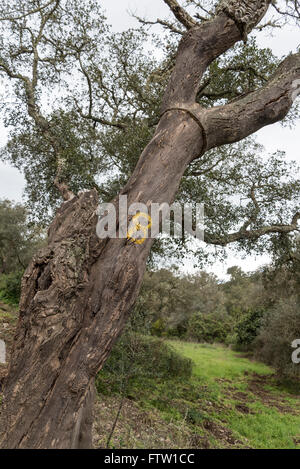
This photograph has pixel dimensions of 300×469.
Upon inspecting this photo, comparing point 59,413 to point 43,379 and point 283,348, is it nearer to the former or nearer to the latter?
point 43,379

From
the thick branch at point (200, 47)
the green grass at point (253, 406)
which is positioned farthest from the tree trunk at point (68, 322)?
the green grass at point (253, 406)

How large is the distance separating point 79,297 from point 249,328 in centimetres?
2039

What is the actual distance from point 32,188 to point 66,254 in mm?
6606

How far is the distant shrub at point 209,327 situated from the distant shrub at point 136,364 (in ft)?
42.6

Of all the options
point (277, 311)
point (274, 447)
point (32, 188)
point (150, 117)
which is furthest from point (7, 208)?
point (274, 447)

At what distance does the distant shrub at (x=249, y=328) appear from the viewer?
20.2 m

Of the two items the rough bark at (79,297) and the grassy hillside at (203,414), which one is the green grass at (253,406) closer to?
the grassy hillside at (203,414)

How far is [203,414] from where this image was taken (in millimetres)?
8039

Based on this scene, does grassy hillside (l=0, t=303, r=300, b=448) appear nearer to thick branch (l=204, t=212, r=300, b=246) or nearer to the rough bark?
the rough bark

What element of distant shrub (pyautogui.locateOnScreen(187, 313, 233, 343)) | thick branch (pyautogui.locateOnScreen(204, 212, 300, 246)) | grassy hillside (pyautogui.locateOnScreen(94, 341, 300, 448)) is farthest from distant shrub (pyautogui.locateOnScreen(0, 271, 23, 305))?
distant shrub (pyautogui.locateOnScreen(187, 313, 233, 343))

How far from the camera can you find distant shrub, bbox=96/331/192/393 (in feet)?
19.5

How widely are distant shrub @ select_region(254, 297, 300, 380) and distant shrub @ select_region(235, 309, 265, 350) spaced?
16.3 ft

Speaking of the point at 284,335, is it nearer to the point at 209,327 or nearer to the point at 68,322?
the point at 209,327

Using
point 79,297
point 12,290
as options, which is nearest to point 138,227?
point 79,297
